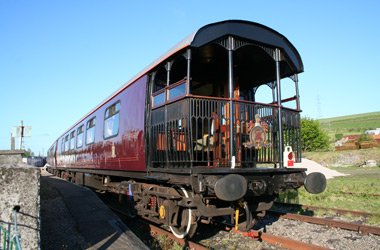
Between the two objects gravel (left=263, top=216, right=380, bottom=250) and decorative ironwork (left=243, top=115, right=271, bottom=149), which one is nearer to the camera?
decorative ironwork (left=243, top=115, right=271, bottom=149)

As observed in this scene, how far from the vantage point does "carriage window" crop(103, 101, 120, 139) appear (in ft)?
28.5

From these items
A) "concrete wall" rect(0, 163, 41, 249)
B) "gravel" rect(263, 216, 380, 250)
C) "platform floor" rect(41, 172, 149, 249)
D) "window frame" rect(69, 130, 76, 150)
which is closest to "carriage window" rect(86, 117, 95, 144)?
"window frame" rect(69, 130, 76, 150)

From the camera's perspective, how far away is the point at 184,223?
584 cm

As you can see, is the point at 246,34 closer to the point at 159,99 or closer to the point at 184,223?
the point at 159,99

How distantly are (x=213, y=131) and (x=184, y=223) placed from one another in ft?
5.40

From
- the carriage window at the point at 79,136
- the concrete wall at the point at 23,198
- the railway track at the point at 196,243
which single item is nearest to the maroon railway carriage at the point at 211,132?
the railway track at the point at 196,243

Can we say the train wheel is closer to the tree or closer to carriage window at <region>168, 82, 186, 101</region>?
carriage window at <region>168, 82, 186, 101</region>

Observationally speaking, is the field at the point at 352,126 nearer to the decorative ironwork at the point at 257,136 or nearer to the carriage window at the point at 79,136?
the carriage window at the point at 79,136

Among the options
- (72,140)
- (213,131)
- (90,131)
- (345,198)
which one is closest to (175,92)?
(213,131)

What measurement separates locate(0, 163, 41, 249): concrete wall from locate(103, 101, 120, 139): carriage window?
18.5ft

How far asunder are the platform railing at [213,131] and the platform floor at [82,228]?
1.40 meters

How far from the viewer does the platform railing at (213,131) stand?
215 inches

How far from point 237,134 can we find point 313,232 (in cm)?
259

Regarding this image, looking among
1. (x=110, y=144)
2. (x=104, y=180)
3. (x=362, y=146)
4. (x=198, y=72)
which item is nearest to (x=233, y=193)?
(x=198, y=72)
